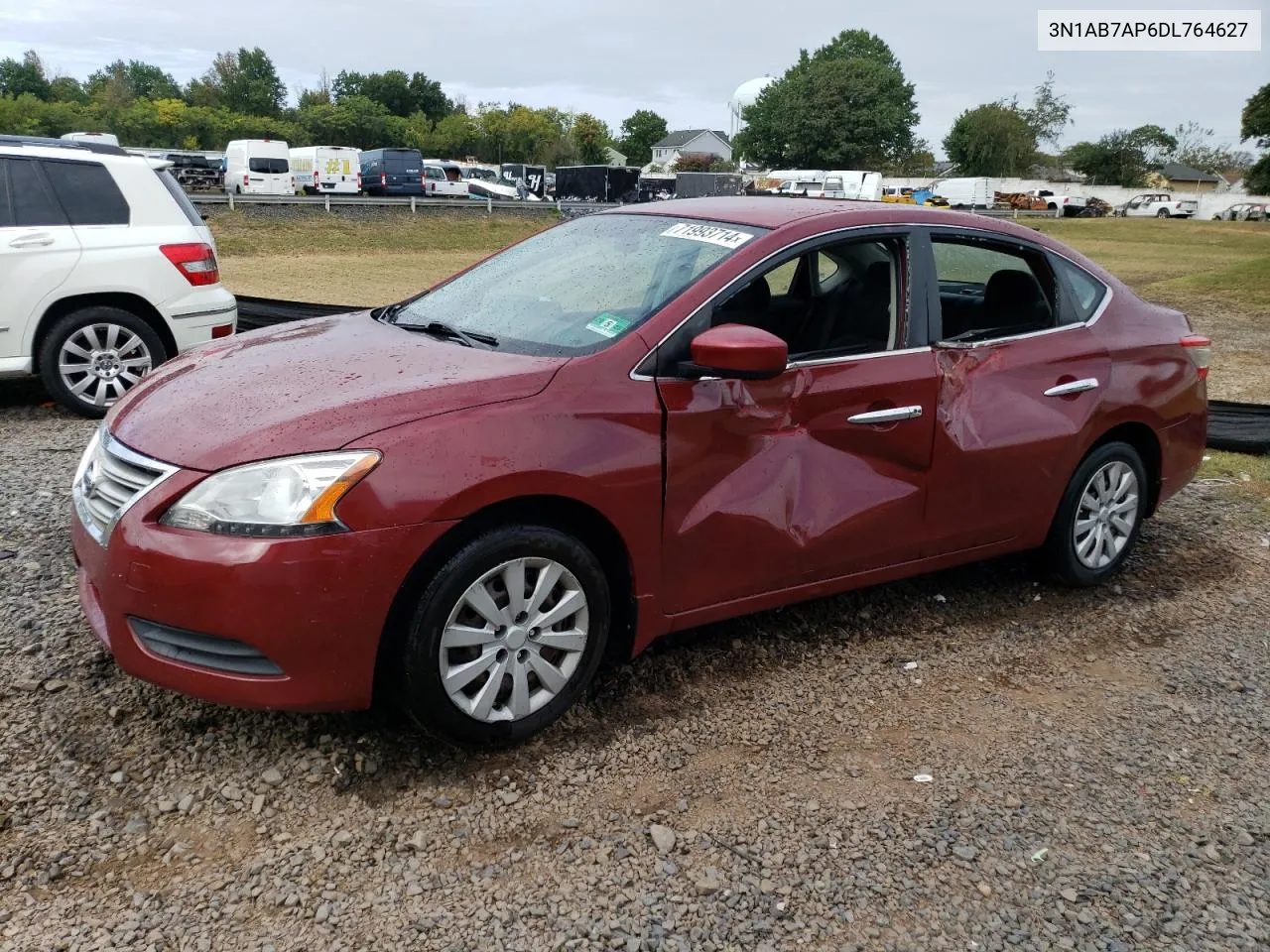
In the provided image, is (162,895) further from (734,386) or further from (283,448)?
(734,386)

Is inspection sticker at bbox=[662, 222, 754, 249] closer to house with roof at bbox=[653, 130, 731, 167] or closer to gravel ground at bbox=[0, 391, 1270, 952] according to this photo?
gravel ground at bbox=[0, 391, 1270, 952]

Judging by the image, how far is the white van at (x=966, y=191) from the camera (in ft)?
234

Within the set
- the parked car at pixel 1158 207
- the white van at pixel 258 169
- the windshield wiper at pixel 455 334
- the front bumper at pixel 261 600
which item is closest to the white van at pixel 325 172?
the white van at pixel 258 169

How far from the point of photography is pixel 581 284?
3.83 meters

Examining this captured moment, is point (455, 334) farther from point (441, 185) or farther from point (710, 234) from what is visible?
point (441, 185)

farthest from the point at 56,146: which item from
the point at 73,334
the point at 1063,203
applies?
the point at 1063,203

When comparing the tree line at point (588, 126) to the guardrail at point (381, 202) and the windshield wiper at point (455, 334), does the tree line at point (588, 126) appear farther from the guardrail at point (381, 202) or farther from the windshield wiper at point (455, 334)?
the windshield wiper at point (455, 334)

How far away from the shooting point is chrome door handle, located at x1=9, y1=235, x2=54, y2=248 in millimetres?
6711

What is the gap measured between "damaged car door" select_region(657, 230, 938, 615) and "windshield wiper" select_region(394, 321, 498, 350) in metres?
0.62

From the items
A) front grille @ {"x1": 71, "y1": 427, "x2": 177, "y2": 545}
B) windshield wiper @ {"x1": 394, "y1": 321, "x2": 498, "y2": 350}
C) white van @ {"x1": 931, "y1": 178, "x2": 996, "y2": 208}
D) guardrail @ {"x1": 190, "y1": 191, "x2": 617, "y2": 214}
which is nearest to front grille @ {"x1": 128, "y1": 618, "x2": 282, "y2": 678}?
front grille @ {"x1": 71, "y1": 427, "x2": 177, "y2": 545}

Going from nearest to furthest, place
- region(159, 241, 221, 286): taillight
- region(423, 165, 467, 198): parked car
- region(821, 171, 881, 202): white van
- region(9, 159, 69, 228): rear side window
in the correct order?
region(9, 159, 69, 228): rear side window, region(159, 241, 221, 286): taillight, region(423, 165, 467, 198): parked car, region(821, 171, 881, 202): white van

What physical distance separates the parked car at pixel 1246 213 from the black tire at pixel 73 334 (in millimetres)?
74589

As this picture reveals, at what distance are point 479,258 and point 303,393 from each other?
19842mm

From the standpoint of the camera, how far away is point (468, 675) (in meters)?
3.02
